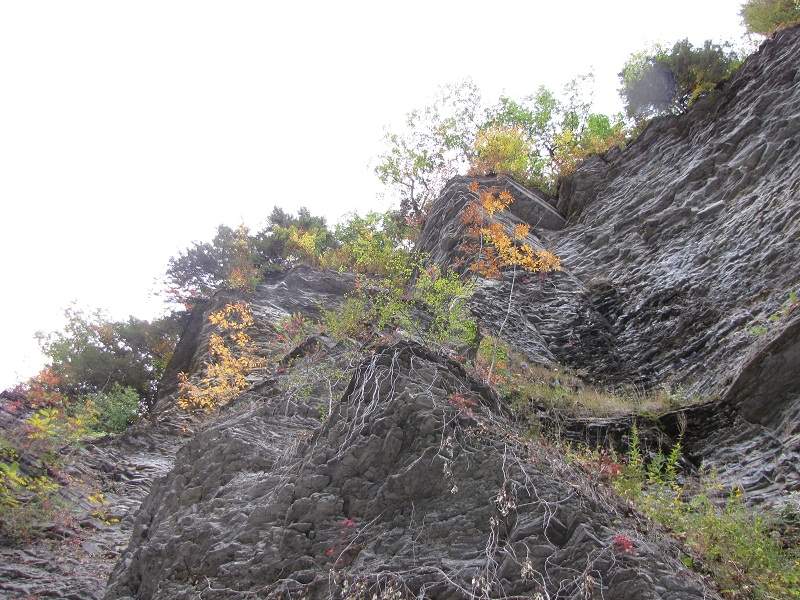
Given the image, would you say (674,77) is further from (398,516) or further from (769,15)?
(398,516)

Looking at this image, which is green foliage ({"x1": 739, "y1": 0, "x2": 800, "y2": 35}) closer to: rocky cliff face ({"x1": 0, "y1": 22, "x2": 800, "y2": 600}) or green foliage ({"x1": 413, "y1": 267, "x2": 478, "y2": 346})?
rocky cliff face ({"x1": 0, "y1": 22, "x2": 800, "y2": 600})

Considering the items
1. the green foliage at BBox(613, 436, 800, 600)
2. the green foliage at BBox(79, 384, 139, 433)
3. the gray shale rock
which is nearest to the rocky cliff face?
the gray shale rock

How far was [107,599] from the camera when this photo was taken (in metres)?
6.70

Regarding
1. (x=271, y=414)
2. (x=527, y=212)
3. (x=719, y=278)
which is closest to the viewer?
(x=271, y=414)

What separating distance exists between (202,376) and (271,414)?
8.28m

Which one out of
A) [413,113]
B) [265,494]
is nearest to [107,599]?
[265,494]

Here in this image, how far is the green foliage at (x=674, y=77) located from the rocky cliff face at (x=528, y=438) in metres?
1.04

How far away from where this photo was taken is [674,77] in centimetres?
1672

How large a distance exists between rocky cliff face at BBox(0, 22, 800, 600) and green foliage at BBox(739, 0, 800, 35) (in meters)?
1.09

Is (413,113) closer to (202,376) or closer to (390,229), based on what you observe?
(390,229)

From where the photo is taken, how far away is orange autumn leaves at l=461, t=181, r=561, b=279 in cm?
1405

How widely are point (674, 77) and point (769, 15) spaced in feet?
8.44

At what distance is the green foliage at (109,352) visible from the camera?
18906mm

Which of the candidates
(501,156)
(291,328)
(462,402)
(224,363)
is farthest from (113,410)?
(501,156)
